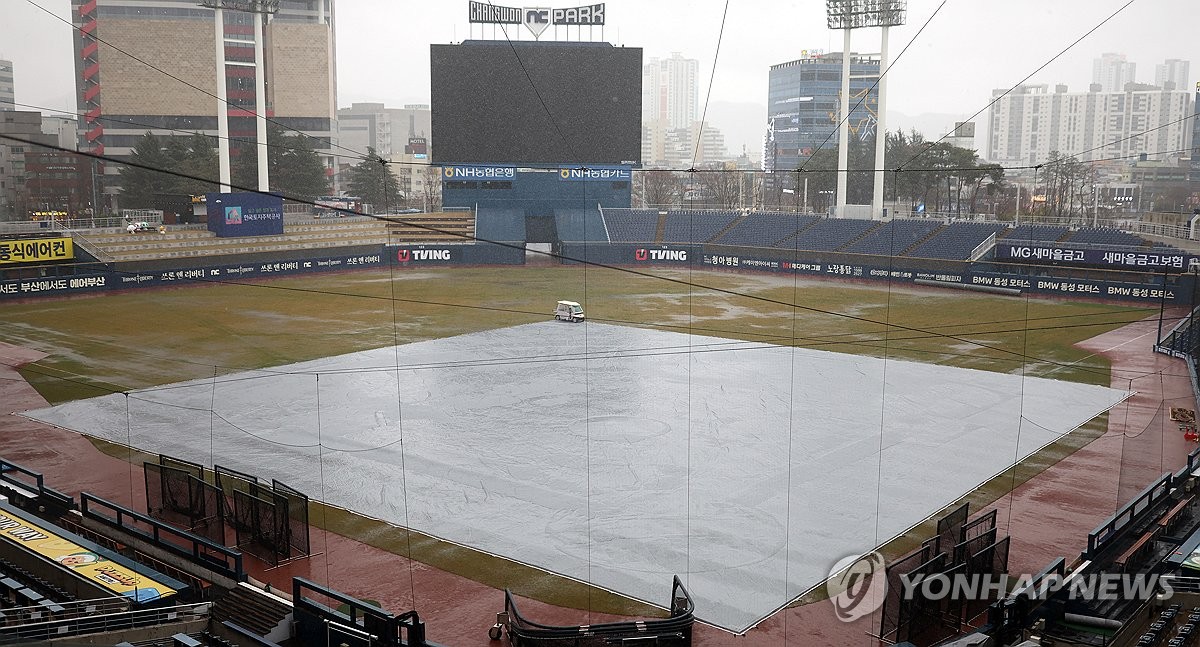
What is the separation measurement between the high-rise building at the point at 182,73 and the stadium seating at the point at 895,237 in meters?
33.3

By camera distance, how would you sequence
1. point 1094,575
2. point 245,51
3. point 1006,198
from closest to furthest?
point 1094,575 → point 245,51 → point 1006,198

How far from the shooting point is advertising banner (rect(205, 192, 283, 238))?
45594mm

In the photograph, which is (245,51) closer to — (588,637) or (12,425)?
(12,425)

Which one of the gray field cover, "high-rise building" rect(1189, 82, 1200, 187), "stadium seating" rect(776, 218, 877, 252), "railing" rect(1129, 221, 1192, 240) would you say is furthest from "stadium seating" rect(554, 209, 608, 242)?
"high-rise building" rect(1189, 82, 1200, 187)

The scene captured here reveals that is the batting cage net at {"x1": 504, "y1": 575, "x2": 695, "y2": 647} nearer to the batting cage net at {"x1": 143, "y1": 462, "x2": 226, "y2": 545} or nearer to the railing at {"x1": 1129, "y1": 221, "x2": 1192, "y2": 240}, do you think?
the batting cage net at {"x1": 143, "y1": 462, "x2": 226, "y2": 545}

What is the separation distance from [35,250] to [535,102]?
2576 cm

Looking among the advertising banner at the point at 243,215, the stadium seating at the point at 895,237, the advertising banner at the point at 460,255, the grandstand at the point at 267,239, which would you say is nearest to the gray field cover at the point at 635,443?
the grandstand at the point at 267,239

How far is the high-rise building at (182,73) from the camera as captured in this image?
6138 cm

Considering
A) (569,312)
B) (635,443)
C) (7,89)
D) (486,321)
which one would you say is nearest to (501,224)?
(486,321)

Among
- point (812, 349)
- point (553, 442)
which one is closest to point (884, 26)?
point (812, 349)

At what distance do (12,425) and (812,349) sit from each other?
2130cm

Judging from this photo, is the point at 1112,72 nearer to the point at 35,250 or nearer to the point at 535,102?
the point at 535,102

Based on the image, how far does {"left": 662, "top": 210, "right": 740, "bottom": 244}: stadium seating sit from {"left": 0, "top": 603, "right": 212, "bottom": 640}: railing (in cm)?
4646

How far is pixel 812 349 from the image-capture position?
95.3 feet
